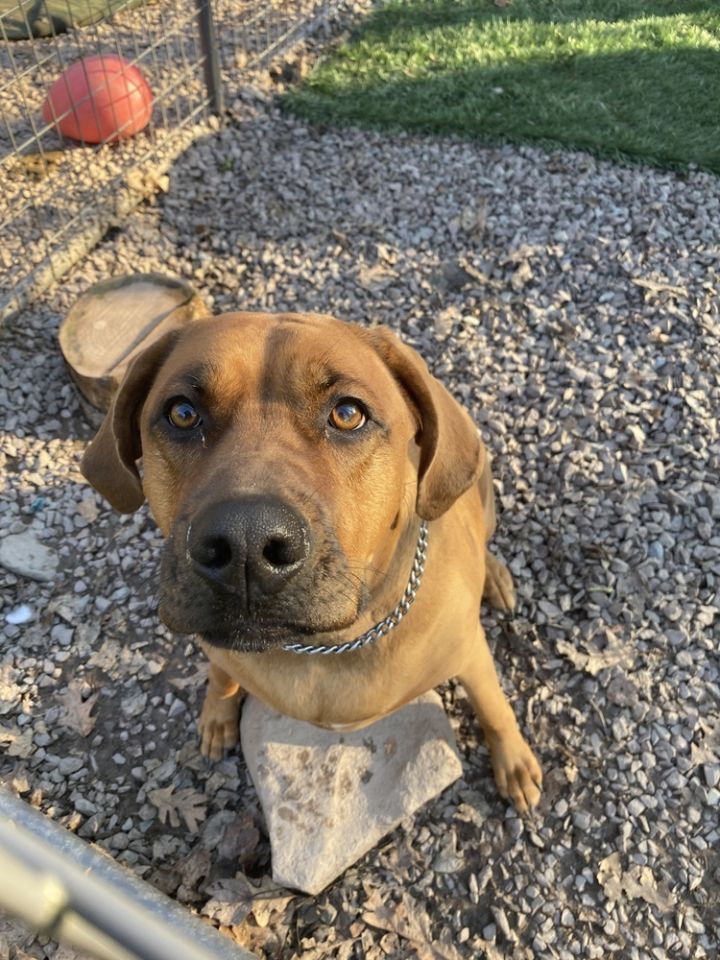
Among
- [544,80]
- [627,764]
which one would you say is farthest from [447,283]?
[627,764]

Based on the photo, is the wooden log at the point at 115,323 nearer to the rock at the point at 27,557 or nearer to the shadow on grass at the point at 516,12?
the rock at the point at 27,557

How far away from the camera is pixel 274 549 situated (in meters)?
1.92

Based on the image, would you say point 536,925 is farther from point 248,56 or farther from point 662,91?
point 248,56

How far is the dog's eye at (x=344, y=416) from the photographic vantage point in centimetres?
237

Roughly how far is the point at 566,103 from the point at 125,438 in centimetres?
568

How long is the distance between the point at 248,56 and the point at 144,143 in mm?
1680

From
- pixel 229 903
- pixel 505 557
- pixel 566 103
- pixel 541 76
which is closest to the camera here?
pixel 229 903

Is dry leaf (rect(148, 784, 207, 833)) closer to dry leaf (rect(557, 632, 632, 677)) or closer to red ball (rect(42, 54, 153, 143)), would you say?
dry leaf (rect(557, 632, 632, 677))

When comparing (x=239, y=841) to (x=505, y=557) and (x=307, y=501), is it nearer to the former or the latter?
(x=505, y=557)

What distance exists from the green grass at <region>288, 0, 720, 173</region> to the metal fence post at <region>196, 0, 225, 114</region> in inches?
26.1

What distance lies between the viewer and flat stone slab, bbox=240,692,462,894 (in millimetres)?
3186

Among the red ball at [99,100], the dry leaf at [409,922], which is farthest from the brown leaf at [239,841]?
the red ball at [99,100]

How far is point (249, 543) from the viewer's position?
1883 millimetres

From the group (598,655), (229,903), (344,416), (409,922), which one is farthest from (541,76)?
(229,903)
